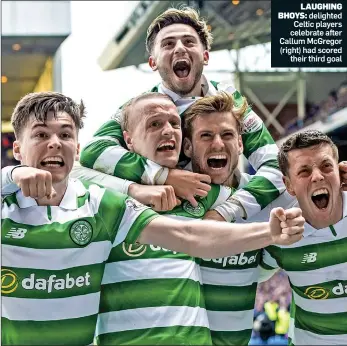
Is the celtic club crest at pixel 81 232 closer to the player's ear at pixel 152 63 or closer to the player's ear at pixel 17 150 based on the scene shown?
the player's ear at pixel 17 150

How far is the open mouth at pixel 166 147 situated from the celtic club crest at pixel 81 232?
0.67 feet

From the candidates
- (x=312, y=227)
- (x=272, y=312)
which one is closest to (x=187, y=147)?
(x=312, y=227)

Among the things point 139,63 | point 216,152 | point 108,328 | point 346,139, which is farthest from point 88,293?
point 346,139

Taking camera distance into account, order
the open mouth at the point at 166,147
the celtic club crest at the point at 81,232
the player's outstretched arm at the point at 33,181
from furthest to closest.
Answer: the open mouth at the point at 166,147
the celtic club crest at the point at 81,232
the player's outstretched arm at the point at 33,181

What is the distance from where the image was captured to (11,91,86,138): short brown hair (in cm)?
136

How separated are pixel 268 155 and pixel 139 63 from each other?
1.03 ft

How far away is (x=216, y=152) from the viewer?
57.9 inches

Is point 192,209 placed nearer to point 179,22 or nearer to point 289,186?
point 289,186

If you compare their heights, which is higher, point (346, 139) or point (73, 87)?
Answer: point (73, 87)

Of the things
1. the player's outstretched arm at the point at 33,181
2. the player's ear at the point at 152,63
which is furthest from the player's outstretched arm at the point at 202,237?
the player's ear at the point at 152,63

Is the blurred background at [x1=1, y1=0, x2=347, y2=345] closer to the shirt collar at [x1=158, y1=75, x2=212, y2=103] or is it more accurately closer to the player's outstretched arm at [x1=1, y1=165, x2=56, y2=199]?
the shirt collar at [x1=158, y1=75, x2=212, y2=103]

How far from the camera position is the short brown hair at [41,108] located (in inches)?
53.6

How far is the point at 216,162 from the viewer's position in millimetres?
1483

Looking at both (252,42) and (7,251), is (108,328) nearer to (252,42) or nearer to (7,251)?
(7,251)
